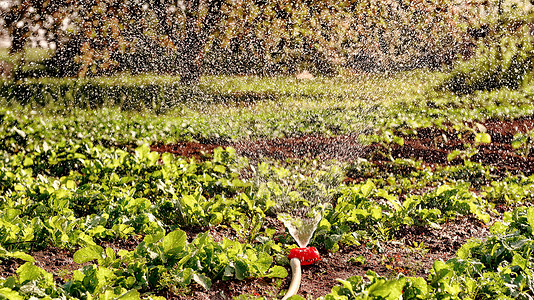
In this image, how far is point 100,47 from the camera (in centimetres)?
718

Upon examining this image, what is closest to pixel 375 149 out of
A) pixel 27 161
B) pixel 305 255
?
pixel 305 255

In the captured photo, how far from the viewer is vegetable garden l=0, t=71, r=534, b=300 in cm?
203

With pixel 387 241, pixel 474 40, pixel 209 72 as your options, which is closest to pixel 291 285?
pixel 387 241

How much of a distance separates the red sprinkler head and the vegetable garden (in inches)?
2.7

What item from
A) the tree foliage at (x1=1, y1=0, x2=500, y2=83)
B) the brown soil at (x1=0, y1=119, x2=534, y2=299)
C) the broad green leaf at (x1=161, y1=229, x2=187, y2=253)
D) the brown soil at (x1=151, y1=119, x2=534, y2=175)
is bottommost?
the brown soil at (x1=151, y1=119, x2=534, y2=175)

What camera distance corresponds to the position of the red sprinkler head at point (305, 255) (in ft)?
8.27

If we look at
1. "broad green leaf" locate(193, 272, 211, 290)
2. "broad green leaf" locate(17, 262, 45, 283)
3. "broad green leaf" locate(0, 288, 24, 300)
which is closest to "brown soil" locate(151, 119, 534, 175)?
"broad green leaf" locate(193, 272, 211, 290)

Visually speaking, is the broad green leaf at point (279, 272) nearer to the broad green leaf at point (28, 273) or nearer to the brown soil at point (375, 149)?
the broad green leaf at point (28, 273)

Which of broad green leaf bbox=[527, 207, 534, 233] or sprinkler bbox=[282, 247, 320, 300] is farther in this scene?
broad green leaf bbox=[527, 207, 534, 233]

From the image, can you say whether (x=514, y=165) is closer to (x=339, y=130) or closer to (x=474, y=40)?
(x=339, y=130)

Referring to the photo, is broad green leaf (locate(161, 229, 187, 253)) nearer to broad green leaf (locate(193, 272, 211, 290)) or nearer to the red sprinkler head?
broad green leaf (locate(193, 272, 211, 290))

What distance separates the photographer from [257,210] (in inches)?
121

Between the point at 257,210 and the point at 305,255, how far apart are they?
63cm

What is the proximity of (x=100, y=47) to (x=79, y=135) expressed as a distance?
2173 millimetres
